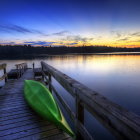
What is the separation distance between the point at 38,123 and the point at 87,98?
71.6 inches

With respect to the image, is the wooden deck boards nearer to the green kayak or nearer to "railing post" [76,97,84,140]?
the green kayak

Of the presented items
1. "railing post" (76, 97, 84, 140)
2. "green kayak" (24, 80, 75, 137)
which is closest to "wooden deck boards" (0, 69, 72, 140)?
"green kayak" (24, 80, 75, 137)

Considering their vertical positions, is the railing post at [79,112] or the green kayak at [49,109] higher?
the railing post at [79,112]

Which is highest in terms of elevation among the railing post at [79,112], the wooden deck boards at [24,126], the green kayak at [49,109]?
the railing post at [79,112]

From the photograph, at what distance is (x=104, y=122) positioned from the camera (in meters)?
0.99

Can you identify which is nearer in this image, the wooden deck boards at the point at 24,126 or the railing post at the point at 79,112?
the railing post at the point at 79,112

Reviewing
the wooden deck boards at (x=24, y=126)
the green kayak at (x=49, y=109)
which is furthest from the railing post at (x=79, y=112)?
the wooden deck boards at (x=24, y=126)

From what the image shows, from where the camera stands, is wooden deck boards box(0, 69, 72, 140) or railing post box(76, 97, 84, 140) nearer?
railing post box(76, 97, 84, 140)

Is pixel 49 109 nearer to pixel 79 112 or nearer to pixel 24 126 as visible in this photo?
pixel 24 126

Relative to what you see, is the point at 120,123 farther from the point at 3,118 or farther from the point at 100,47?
the point at 100,47

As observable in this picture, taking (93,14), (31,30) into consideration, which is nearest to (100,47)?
(31,30)

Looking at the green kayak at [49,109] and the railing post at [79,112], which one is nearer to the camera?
the railing post at [79,112]

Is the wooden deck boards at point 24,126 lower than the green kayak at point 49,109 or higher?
lower

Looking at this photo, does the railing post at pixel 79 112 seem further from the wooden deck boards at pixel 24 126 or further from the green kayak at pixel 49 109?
the wooden deck boards at pixel 24 126
